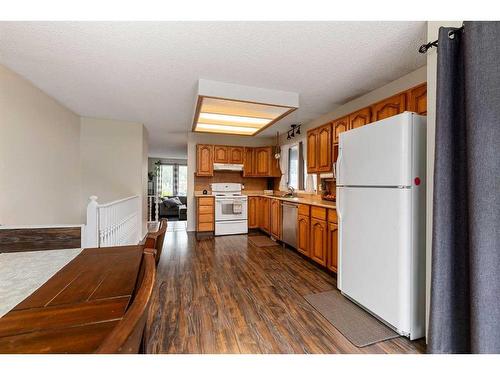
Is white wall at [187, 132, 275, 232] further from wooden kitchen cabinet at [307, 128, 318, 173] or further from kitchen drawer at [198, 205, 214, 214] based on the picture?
wooden kitchen cabinet at [307, 128, 318, 173]

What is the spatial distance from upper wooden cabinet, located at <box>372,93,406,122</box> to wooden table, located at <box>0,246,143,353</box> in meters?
2.66

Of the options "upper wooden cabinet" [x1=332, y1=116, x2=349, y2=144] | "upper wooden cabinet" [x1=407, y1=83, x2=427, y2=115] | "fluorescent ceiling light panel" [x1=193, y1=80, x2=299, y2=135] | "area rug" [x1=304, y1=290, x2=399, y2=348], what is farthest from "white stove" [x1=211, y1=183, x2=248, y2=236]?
"upper wooden cabinet" [x1=407, y1=83, x2=427, y2=115]

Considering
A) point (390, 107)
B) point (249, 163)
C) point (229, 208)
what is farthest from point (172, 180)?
point (390, 107)

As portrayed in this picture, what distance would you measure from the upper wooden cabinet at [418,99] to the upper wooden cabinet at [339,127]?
0.81 meters

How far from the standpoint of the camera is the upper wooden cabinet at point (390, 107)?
2.20 m

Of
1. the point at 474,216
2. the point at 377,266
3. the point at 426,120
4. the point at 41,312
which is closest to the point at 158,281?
the point at 41,312

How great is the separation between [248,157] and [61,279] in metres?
4.80

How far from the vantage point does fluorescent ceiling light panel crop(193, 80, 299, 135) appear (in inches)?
101

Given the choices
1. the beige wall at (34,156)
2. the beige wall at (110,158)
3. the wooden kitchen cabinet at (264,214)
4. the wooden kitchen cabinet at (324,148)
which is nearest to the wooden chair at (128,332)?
the beige wall at (34,156)

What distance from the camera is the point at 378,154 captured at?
184cm

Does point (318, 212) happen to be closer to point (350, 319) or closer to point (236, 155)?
point (350, 319)

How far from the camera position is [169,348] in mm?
1534

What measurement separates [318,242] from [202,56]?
8.31 ft

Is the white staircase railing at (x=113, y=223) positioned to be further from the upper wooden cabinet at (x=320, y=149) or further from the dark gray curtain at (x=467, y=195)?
the upper wooden cabinet at (x=320, y=149)
